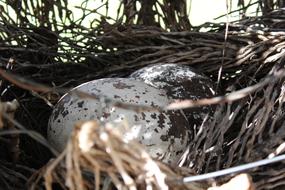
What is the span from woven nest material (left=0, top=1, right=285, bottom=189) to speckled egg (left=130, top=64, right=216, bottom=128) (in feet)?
0.12

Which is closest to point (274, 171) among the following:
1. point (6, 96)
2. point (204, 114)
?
point (204, 114)

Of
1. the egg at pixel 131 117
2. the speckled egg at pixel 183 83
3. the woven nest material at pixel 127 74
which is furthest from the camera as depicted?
the speckled egg at pixel 183 83

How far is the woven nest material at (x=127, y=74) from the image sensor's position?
603mm

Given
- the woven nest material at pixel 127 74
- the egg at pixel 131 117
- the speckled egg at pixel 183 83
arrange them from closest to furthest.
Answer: the woven nest material at pixel 127 74
the egg at pixel 131 117
the speckled egg at pixel 183 83

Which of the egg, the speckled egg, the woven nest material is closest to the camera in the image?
the woven nest material

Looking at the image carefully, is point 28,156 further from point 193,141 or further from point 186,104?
point 186,104

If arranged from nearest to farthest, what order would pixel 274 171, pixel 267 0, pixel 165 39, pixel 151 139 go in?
1. pixel 274 171
2. pixel 151 139
3. pixel 165 39
4. pixel 267 0

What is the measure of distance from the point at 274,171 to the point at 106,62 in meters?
0.50

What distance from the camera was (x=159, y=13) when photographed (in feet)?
4.48

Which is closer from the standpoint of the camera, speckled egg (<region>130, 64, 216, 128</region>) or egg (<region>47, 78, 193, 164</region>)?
egg (<region>47, 78, 193, 164</region>)

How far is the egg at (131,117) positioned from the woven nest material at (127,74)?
0.03 meters

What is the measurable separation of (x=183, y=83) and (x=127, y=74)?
0.16m

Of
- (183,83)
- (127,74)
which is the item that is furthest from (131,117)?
(127,74)

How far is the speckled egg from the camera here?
3.14ft
